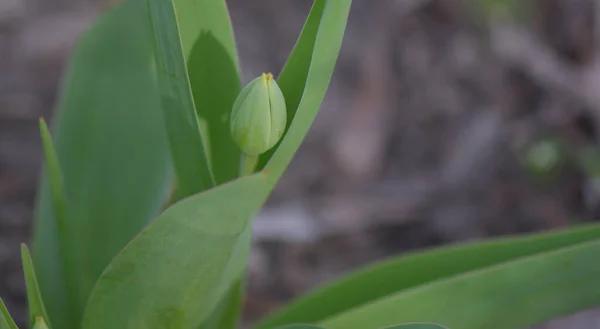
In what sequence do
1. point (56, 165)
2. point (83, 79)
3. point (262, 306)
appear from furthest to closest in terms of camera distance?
point (262, 306)
point (83, 79)
point (56, 165)

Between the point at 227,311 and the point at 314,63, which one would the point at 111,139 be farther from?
the point at 314,63

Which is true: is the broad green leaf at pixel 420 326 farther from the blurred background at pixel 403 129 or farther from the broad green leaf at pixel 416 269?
the blurred background at pixel 403 129

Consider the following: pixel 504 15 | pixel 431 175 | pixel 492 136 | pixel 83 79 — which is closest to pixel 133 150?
pixel 83 79

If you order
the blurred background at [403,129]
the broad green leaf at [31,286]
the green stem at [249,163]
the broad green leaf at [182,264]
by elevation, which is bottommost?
the broad green leaf at [31,286]

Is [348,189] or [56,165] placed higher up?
[348,189]

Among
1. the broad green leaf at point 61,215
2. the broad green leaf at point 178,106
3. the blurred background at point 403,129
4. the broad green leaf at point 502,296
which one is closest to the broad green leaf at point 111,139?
the broad green leaf at point 61,215

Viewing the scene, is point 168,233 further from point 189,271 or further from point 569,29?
point 569,29
